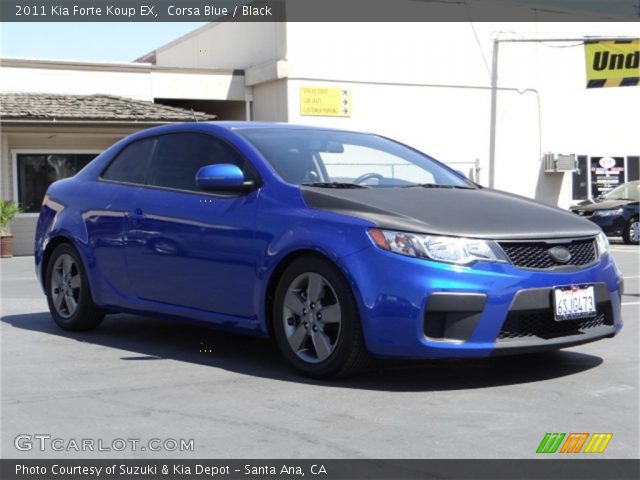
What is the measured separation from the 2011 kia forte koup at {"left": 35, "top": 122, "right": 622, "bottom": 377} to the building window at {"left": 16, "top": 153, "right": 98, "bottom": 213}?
48.9 ft

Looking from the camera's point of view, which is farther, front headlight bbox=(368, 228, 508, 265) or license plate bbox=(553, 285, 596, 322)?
license plate bbox=(553, 285, 596, 322)

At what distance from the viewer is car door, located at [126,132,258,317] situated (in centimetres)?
605

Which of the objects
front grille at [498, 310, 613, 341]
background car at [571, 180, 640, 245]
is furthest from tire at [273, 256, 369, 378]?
background car at [571, 180, 640, 245]

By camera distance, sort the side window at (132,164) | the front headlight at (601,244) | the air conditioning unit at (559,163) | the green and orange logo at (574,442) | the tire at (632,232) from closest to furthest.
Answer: the green and orange logo at (574,442)
the front headlight at (601,244)
the side window at (132,164)
the tire at (632,232)
the air conditioning unit at (559,163)

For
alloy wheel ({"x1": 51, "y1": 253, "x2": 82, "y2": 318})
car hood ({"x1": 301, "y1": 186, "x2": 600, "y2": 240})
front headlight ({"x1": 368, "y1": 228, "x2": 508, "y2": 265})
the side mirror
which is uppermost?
the side mirror

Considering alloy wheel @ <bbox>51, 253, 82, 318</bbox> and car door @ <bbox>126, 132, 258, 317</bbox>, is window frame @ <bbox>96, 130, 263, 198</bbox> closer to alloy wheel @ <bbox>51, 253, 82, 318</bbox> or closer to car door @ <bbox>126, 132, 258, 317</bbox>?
car door @ <bbox>126, 132, 258, 317</bbox>

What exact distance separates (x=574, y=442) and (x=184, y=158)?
3490 millimetres

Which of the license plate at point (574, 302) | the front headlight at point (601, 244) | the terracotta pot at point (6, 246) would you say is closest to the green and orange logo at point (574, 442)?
the license plate at point (574, 302)

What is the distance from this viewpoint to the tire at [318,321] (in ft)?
17.7

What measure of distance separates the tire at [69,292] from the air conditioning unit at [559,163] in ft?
69.2

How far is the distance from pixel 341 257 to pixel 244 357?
55.2 inches

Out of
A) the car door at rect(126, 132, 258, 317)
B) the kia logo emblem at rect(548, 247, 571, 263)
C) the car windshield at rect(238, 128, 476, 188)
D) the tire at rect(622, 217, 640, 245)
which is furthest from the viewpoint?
the tire at rect(622, 217, 640, 245)

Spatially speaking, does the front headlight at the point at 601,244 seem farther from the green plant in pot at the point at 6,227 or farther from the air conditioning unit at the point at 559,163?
the air conditioning unit at the point at 559,163

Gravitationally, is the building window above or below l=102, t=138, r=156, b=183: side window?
below
